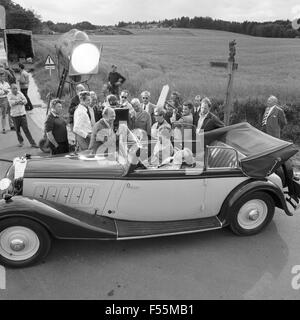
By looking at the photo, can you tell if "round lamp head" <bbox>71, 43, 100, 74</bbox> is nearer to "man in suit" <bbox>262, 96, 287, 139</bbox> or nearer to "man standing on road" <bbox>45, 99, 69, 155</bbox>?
"man standing on road" <bbox>45, 99, 69, 155</bbox>

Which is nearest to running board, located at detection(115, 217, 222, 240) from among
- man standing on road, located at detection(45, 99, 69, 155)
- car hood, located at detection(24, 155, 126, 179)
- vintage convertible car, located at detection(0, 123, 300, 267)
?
vintage convertible car, located at detection(0, 123, 300, 267)

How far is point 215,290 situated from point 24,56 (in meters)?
27.6

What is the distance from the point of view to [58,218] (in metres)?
4.11

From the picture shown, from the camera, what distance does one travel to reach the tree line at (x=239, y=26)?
2215 inches

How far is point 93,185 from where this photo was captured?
450 cm

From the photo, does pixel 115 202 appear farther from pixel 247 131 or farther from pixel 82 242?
pixel 247 131

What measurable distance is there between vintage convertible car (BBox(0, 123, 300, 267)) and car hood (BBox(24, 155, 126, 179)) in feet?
0.04

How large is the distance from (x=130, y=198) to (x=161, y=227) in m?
0.58

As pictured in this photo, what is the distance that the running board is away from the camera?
4426 mm

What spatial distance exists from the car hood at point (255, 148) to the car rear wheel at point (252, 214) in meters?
0.36

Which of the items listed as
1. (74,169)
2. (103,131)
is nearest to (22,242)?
(74,169)

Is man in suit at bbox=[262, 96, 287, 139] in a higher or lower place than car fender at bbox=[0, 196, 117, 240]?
higher

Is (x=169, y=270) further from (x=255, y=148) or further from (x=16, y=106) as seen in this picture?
(x=16, y=106)

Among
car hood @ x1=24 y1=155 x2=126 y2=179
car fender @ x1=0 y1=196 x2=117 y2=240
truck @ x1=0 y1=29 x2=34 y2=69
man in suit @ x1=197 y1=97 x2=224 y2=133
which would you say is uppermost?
truck @ x1=0 y1=29 x2=34 y2=69
